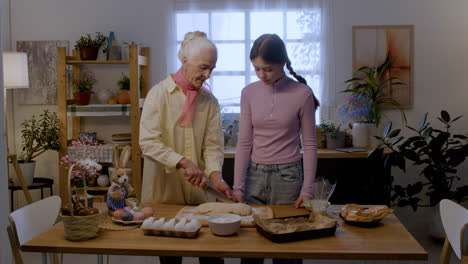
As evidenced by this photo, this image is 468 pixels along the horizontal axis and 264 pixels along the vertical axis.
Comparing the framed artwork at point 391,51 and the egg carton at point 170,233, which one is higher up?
the framed artwork at point 391,51

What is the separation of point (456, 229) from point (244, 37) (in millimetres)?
3063

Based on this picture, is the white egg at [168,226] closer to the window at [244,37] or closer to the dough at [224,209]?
the dough at [224,209]

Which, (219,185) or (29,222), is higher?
(219,185)

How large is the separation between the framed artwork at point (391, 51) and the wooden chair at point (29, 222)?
3223 mm

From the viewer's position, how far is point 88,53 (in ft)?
13.9

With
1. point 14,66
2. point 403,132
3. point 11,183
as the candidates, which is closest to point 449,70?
point 403,132

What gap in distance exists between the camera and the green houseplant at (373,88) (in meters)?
4.17

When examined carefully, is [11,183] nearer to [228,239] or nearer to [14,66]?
[14,66]

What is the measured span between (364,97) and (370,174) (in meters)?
0.71

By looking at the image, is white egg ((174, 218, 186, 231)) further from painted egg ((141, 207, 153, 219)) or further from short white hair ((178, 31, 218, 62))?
short white hair ((178, 31, 218, 62))

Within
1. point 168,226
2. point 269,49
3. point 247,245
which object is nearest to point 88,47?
point 269,49

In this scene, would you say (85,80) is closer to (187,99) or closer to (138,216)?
(187,99)

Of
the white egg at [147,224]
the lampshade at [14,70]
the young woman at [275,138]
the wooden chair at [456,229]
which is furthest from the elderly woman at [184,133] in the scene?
the lampshade at [14,70]

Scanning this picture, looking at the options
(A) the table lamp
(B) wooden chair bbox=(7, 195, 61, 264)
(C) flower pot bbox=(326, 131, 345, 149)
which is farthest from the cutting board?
(A) the table lamp
